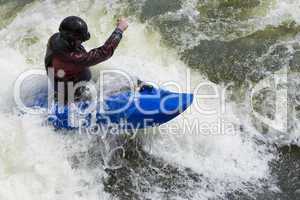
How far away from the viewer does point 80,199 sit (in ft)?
17.7

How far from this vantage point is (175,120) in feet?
20.9

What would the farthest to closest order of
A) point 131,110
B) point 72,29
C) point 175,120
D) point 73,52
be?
point 175,120, point 131,110, point 73,52, point 72,29

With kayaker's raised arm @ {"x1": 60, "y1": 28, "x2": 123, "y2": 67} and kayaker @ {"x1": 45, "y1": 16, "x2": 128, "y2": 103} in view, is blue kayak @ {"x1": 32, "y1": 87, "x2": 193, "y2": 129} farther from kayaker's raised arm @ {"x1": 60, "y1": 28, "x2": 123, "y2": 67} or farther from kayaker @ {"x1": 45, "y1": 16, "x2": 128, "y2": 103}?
kayaker's raised arm @ {"x1": 60, "y1": 28, "x2": 123, "y2": 67}

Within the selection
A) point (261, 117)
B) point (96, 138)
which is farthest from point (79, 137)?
point (261, 117)

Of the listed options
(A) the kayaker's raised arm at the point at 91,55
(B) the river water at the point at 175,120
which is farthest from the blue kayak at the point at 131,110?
(A) the kayaker's raised arm at the point at 91,55

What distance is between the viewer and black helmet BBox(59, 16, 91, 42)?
517 centimetres

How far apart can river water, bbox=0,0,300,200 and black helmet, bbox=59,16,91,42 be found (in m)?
1.23

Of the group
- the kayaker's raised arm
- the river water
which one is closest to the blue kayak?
the river water

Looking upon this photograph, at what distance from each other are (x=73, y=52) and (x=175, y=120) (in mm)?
1690

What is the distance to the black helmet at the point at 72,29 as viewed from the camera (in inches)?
204

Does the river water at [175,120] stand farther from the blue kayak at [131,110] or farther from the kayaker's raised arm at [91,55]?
the kayaker's raised arm at [91,55]

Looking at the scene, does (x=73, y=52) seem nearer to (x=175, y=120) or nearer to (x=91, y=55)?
(x=91, y=55)

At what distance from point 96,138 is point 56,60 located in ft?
3.74

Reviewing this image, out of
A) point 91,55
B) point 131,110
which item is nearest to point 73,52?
point 91,55
